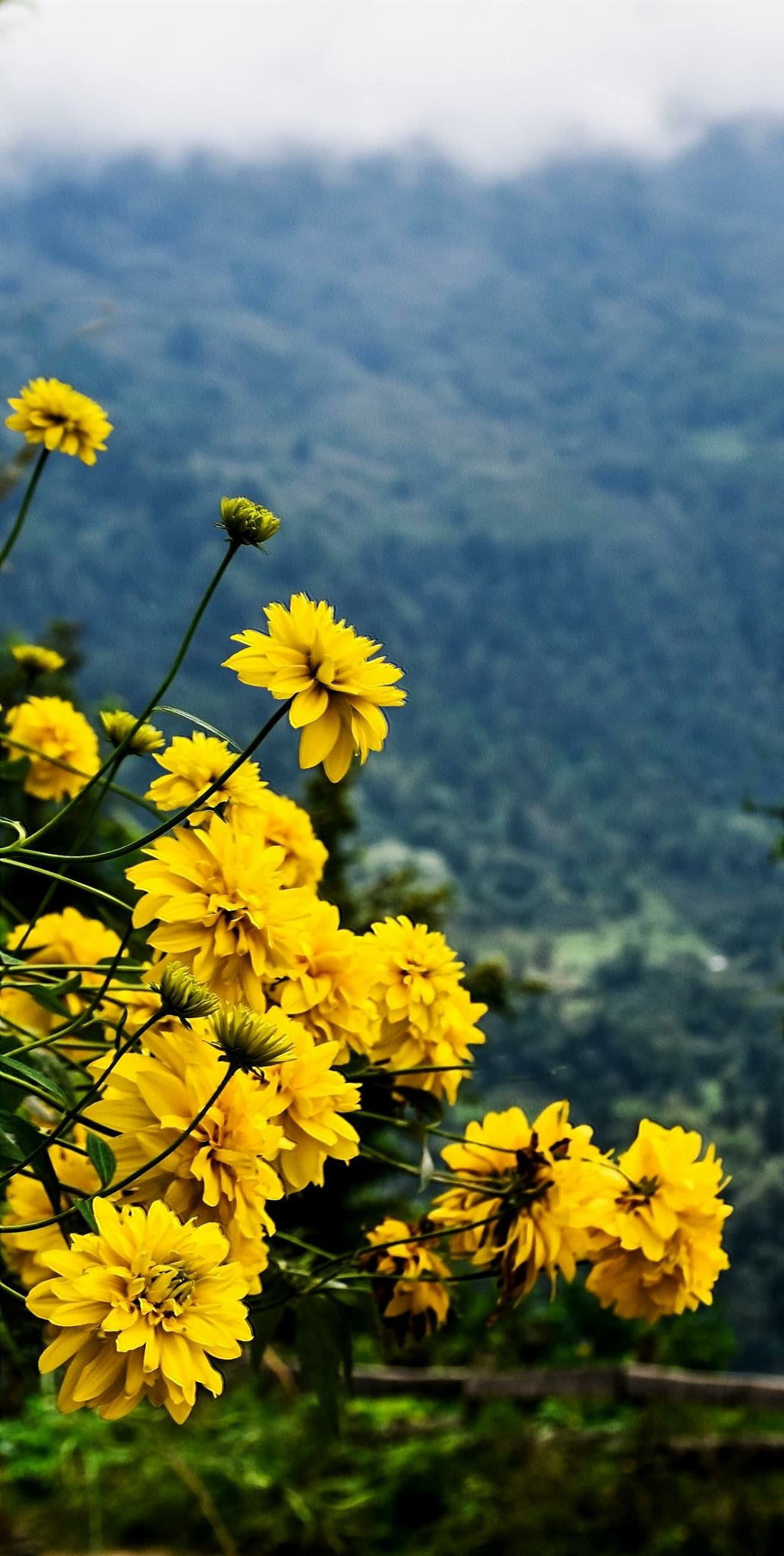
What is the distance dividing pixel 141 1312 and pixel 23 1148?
A: 96 millimetres

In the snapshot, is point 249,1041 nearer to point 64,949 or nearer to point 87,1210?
point 87,1210

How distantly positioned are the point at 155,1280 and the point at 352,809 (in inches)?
107

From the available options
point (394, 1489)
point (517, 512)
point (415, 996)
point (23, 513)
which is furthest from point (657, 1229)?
point (517, 512)

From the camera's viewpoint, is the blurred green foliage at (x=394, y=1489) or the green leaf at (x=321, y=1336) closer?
the green leaf at (x=321, y=1336)

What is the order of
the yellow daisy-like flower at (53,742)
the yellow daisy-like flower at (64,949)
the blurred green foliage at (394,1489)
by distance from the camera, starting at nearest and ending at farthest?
the yellow daisy-like flower at (64,949), the yellow daisy-like flower at (53,742), the blurred green foliage at (394,1489)

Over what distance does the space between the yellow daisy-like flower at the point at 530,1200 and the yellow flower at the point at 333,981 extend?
3.3 inches

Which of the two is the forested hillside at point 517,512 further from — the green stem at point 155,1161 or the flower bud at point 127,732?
the green stem at point 155,1161

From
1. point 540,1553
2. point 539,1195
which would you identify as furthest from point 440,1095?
point 540,1553

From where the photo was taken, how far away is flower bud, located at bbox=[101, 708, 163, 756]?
57 centimetres

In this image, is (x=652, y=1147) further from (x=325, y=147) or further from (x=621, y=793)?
(x=325, y=147)

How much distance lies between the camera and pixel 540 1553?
85.9 inches

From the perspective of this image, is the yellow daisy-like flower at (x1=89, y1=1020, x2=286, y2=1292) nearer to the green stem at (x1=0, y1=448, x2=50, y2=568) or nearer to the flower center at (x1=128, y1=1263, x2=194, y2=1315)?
the flower center at (x1=128, y1=1263, x2=194, y2=1315)

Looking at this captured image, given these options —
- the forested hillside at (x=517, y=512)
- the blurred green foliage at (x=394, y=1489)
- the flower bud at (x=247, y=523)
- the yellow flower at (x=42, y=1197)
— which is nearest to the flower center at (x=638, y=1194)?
the yellow flower at (x=42, y=1197)

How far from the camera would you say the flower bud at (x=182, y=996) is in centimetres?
38
